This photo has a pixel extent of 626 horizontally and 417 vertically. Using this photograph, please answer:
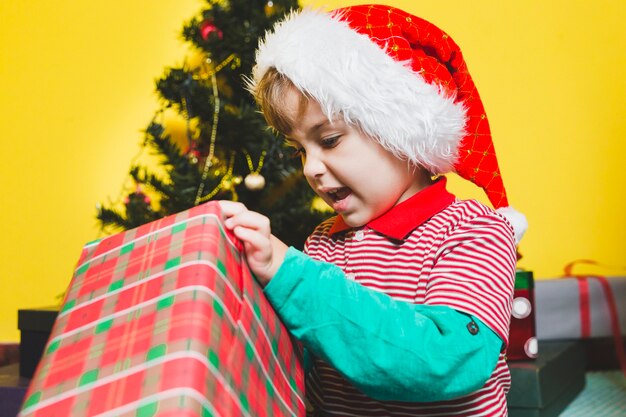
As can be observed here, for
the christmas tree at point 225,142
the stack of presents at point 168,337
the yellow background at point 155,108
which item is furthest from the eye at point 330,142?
the yellow background at point 155,108

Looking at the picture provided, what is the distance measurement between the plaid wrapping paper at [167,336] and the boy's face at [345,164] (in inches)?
7.8

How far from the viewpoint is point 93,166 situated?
1.90 meters

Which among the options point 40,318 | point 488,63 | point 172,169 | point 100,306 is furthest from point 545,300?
point 100,306

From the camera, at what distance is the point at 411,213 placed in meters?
0.76

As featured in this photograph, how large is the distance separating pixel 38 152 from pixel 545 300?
1.47 m

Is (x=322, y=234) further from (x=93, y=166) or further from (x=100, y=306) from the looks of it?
(x=93, y=166)

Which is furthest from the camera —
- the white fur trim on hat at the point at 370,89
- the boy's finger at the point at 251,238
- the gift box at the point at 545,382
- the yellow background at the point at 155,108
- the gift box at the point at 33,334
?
the yellow background at the point at 155,108

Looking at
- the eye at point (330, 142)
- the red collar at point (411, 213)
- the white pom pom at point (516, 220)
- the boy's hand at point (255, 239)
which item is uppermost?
the eye at point (330, 142)

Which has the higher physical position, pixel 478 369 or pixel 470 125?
pixel 470 125

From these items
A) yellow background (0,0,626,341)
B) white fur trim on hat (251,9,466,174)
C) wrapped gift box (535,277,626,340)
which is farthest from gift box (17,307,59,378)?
wrapped gift box (535,277,626,340)

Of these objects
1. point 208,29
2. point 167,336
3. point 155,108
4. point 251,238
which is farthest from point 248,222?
point 155,108

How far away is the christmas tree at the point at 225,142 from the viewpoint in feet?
4.81

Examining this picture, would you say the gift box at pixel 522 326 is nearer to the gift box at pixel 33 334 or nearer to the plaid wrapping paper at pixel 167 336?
the plaid wrapping paper at pixel 167 336

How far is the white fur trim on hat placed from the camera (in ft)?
2.40
